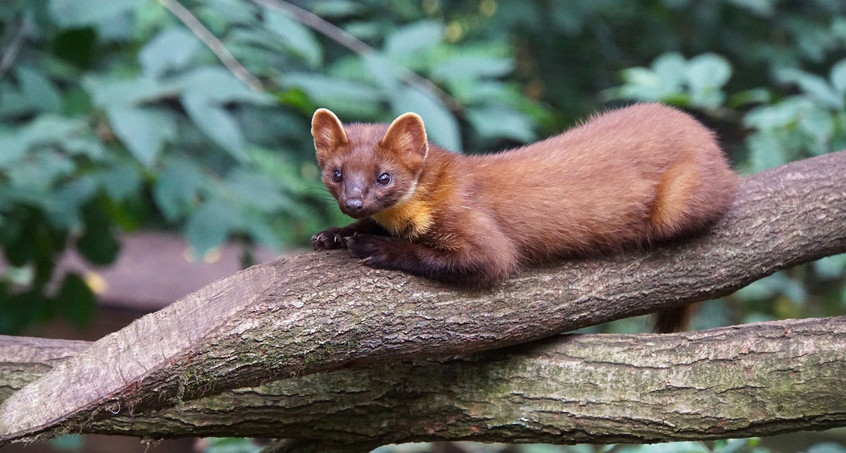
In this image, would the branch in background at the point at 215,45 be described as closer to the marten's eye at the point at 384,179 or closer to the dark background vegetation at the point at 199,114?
the dark background vegetation at the point at 199,114

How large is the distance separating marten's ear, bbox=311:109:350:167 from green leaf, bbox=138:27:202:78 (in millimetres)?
1000

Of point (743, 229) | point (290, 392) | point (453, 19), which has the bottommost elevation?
point (290, 392)

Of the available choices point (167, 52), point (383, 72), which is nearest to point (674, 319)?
point (383, 72)

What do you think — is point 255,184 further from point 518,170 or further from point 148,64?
point 518,170

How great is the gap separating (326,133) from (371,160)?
24 cm

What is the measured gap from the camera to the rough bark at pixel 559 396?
11.4 ft

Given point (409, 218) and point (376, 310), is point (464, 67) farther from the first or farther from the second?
point (376, 310)

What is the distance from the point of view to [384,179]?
11.6 ft

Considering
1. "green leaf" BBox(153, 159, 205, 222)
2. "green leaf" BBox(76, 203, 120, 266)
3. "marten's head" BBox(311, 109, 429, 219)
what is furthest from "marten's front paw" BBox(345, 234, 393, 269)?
"green leaf" BBox(76, 203, 120, 266)

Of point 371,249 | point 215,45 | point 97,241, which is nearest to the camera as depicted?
point 371,249

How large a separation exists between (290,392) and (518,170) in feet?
4.50

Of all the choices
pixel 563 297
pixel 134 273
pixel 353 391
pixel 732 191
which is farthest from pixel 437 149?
pixel 134 273

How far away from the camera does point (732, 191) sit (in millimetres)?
3994

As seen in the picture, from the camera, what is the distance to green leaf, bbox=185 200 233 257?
471 centimetres
